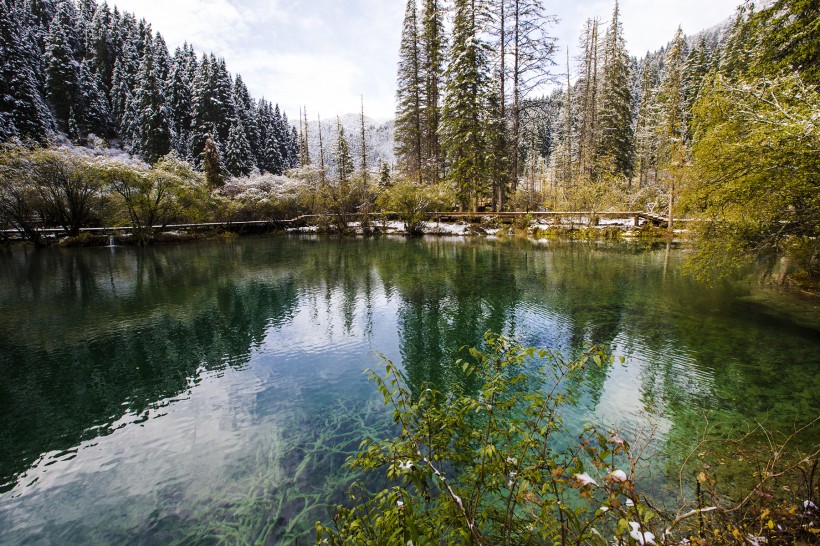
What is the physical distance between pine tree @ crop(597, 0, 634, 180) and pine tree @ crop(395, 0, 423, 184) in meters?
17.0

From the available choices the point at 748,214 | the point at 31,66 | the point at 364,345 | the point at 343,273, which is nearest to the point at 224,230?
the point at 343,273

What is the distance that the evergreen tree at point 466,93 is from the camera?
27016mm

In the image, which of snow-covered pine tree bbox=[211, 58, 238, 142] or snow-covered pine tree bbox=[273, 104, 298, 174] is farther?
snow-covered pine tree bbox=[273, 104, 298, 174]

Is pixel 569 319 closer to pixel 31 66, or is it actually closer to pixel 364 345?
pixel 364 345

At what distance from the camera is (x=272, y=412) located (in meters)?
6.03

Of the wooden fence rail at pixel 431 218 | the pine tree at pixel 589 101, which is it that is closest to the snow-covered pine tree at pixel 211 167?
the wooden fence rail at pixel 431 218

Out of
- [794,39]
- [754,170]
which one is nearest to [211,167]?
[754,170]

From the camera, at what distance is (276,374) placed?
7.38 meters

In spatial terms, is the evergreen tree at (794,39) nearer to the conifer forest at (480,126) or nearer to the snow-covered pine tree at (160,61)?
the conifer forest at (480,126)

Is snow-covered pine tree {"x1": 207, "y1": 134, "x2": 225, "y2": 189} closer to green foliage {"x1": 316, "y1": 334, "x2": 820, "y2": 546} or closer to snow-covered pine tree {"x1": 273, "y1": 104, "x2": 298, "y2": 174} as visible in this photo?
snow-covered pine tree {"x1": 273, "y1": 104, "x2": 298, "y2": 174}

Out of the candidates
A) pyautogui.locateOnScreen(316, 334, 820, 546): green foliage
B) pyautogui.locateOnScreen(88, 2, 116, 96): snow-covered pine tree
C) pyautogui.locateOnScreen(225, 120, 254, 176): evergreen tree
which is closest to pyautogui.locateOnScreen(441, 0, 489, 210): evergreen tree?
pyautogui.locateOnScreen(316, 334, 820, 546): green foliage

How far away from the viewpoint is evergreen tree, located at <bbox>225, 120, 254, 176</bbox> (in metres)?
48.7

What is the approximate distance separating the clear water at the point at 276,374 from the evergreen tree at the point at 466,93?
1611 cm

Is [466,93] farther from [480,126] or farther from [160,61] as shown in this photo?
[160,61]
